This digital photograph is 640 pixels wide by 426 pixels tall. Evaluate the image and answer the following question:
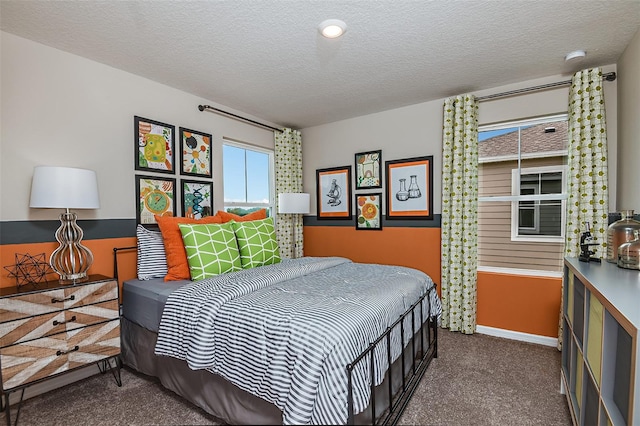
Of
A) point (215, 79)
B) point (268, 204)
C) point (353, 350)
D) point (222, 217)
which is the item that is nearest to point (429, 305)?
point (353, 350)

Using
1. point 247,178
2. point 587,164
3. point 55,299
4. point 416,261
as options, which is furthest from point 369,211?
point 55,299

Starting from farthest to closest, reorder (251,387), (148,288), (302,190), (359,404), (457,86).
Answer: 1. (302,190)
2. (457,86)
3. (148,288)
4. (251,387)
5. (359,404)

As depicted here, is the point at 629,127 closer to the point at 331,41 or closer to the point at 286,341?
the point at 331,41

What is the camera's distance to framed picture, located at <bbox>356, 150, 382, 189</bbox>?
3604mm

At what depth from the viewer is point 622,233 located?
189 centimetres

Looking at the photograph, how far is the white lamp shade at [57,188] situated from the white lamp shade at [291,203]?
79.8 inches

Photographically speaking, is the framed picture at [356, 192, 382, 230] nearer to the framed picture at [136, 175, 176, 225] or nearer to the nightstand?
the framed picture at [136, 175, 176, 225]

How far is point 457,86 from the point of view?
2900 millimetres

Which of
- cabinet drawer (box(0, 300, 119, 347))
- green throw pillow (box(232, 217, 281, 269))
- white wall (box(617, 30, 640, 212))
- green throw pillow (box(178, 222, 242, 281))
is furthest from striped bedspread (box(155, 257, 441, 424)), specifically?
white wall (box(617, 30, 640, 212))

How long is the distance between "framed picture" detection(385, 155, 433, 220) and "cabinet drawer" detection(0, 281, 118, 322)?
2752mm

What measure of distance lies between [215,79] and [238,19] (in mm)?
929

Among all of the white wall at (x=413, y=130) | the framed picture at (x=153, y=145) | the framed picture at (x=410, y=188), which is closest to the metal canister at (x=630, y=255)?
the white wall at (x=413, y=130)

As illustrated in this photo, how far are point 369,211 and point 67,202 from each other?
2809mm

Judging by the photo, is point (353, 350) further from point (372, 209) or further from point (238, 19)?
point (372, 209)
